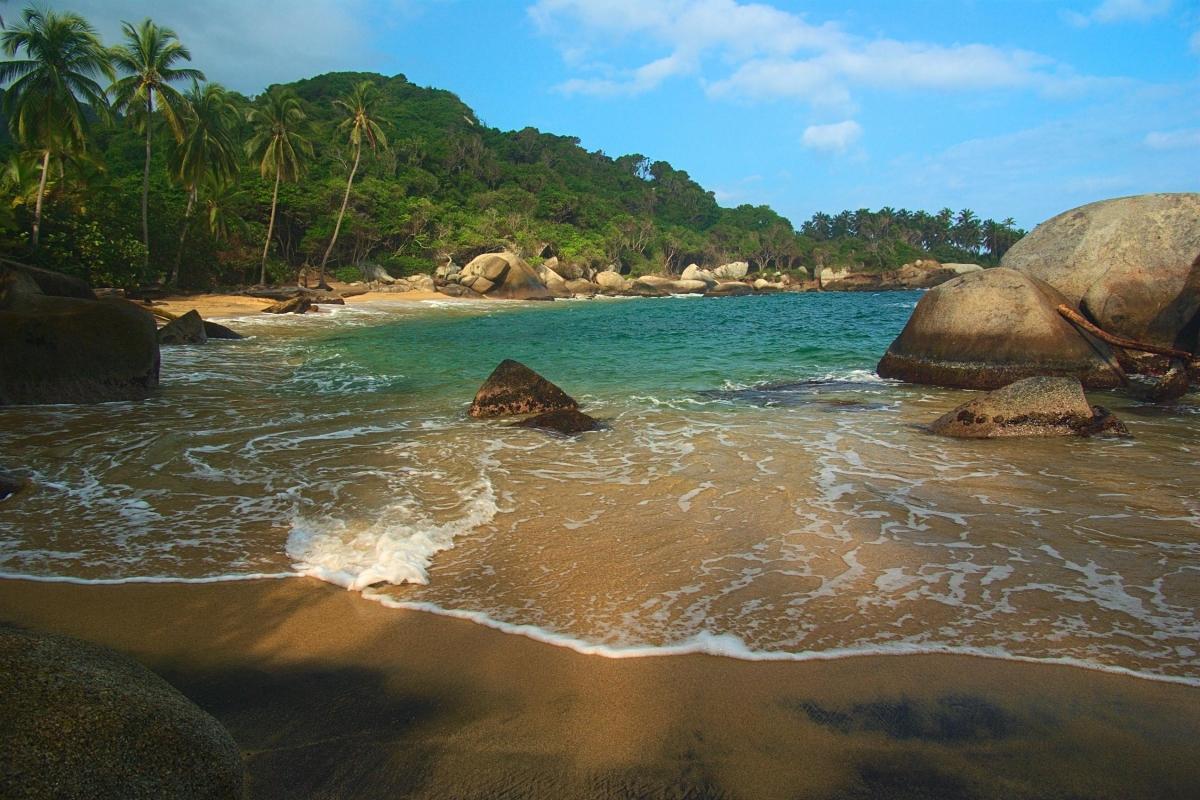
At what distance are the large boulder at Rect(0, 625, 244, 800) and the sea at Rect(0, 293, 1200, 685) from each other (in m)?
1.71

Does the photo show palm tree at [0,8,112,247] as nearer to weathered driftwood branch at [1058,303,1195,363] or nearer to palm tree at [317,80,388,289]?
palm tree at [317,80,388,289]

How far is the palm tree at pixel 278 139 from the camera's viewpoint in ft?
137

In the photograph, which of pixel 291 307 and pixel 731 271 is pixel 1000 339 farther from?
pixel 731 271

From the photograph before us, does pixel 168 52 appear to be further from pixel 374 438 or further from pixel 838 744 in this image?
pixel 838 744

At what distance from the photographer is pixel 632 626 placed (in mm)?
3506

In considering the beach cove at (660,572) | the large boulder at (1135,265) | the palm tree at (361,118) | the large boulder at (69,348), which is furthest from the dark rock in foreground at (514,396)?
the palm tree at (361,118)

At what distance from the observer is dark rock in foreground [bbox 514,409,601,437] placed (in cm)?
813

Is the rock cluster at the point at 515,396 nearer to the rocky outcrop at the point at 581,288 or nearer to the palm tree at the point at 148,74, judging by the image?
the palm tree at the point at 148,74

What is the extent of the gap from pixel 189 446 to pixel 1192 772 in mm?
7787

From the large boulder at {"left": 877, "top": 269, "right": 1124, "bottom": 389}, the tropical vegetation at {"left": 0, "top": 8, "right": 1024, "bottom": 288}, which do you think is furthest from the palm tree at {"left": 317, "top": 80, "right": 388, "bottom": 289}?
the large boulder at {"left": 877, "top": 269, "right": 1124, "bottom": 389}

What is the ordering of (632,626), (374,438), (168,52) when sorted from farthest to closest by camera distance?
(168,52) < (374,438) < (632,626)

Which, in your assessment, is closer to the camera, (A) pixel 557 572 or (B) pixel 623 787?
(B) pixel 623 787

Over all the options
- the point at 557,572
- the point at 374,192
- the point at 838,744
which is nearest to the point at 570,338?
the point at 557,572

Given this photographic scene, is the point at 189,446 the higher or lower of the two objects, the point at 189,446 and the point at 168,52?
the lower
